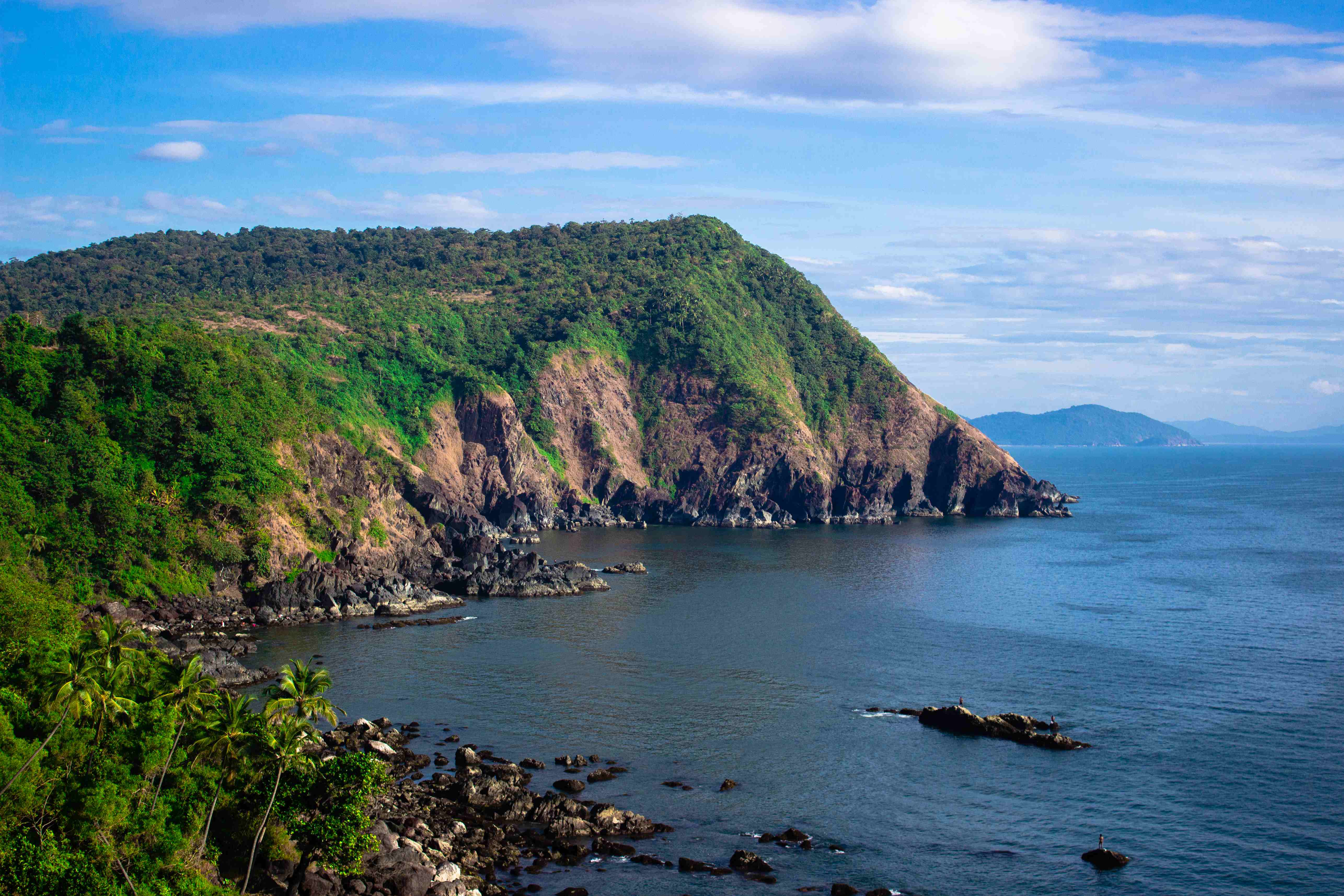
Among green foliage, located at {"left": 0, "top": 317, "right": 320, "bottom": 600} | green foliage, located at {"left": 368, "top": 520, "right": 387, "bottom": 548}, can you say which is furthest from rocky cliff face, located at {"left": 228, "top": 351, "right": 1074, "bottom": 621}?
green foliage, located at {"left": 0, "top": 317, "right": 320, "bottom": 600}

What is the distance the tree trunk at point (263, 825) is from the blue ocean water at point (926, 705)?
12.5 m

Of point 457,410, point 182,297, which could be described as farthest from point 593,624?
point 182,297

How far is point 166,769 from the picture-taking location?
39.4 meters

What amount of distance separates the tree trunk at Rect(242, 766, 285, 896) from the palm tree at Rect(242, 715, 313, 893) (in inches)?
0.8

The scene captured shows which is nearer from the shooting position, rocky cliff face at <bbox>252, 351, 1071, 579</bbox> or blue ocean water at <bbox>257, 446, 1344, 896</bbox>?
blue ocean water at <bbox>257, 446, 1344, 896</bbox>

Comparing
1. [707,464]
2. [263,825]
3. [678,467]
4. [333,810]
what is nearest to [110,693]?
[263,825]

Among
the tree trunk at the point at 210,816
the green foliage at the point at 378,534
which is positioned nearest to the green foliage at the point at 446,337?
the green foliage at the point at 378,534

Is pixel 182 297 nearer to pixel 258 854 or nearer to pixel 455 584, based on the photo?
pixel 455 584

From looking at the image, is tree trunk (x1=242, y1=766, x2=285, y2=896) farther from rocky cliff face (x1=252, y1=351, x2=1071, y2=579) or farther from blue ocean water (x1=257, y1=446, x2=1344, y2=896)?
rocky cliff face (x1=252, y1=351, x2=1071, y2=579)

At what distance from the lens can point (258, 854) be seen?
41.2 metres

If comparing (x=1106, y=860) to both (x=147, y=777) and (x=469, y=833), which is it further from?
(x=147, y=777)

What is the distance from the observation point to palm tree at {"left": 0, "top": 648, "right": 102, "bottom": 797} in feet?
127

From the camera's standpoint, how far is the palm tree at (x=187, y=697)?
132 ft

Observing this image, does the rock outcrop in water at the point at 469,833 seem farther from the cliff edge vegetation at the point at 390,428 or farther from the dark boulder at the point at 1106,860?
the cliff edge vegetation at the point at 390,428
